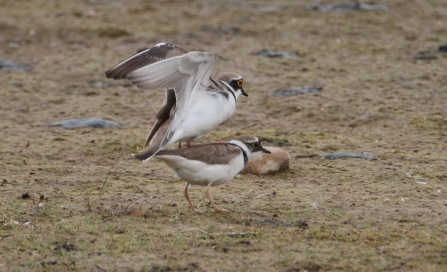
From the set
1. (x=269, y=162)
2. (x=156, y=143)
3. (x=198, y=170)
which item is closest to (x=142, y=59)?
(x=156, y=143)

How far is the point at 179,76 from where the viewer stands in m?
7.07

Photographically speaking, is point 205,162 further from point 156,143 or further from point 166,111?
point 166,111

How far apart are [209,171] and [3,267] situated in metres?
1.98

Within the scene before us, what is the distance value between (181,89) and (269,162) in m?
1.37

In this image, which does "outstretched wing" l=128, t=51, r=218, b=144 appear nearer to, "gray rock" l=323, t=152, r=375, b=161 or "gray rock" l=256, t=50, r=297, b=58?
"gray rock" l=323, t=152, r=375, b=161

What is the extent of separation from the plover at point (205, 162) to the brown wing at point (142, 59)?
1137mm

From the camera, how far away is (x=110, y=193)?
741 centimetres

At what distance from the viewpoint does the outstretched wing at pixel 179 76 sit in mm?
6754

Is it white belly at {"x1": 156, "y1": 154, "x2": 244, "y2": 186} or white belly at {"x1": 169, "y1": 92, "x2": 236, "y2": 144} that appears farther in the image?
white belly at {"x1": 169, "y1": 92, "x2": 236, "y2": 144}

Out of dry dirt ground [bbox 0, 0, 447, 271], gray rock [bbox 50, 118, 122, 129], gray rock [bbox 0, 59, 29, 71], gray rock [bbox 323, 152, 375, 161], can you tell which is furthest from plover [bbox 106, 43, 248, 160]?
gray rock [bbox 0, 59, 29, 71]

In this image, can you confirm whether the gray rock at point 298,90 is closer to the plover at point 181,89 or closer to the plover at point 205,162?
the plover at point 181,89

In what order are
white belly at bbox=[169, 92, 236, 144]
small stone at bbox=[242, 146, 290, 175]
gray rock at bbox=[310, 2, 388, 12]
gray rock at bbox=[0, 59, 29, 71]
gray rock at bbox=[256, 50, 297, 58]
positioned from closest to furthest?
white belly at bbox=[169, 92, 236, 144] < small stone at bbox=[242, 146, 290, 175] < gray rock at bbox=[0, 59, 29, 71] < gray rock at bbox=[256, 50, 297, 58] < gray rock at bbox=[310, 2, 388, 12]

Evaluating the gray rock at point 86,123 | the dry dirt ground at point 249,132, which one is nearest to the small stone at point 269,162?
the dry dirt ground at point 249,132

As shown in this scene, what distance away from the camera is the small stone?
26.3 feet
